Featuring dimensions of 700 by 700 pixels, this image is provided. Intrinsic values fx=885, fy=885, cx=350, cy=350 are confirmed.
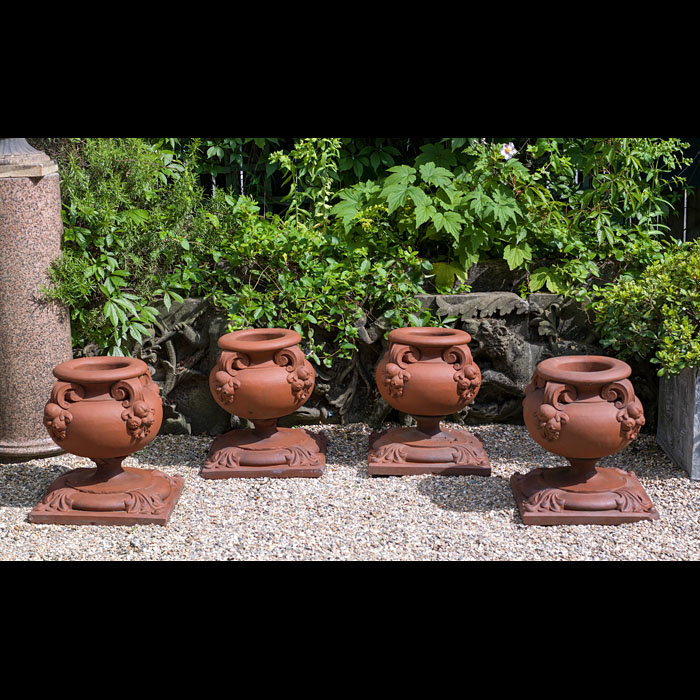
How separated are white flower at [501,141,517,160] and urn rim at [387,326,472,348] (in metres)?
1.58

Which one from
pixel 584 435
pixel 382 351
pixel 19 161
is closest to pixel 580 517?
pixel 584 435

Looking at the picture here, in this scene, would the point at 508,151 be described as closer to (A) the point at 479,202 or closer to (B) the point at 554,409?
(A) the point at 479,202

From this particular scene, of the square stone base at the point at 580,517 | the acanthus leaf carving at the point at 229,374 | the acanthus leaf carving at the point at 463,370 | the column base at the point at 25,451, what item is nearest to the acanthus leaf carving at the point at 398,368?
the acanthus leaf carving at the point at 463,370

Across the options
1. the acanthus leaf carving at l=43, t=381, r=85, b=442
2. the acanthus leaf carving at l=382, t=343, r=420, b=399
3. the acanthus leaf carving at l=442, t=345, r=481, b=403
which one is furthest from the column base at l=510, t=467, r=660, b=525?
the acanthus leaf carving at l=43, t=381, r=85, b=442

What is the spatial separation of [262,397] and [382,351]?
3.87 ft

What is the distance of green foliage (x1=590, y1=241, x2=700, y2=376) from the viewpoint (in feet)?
17.3

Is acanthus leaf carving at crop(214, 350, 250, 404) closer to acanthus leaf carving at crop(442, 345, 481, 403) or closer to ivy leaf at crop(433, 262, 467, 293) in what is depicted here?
acanthus leaf carving at crop(442, 345, 481, 403)

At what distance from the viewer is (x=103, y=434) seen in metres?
4.80

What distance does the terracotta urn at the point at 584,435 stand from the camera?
4695 millimetres

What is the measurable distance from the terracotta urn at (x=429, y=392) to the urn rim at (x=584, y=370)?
2.23ft

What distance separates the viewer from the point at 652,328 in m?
5.67

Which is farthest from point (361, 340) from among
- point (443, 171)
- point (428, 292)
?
point (443, 171)

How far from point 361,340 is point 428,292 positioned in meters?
0.63

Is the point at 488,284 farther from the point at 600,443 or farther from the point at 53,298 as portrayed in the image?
the point at 53,298
